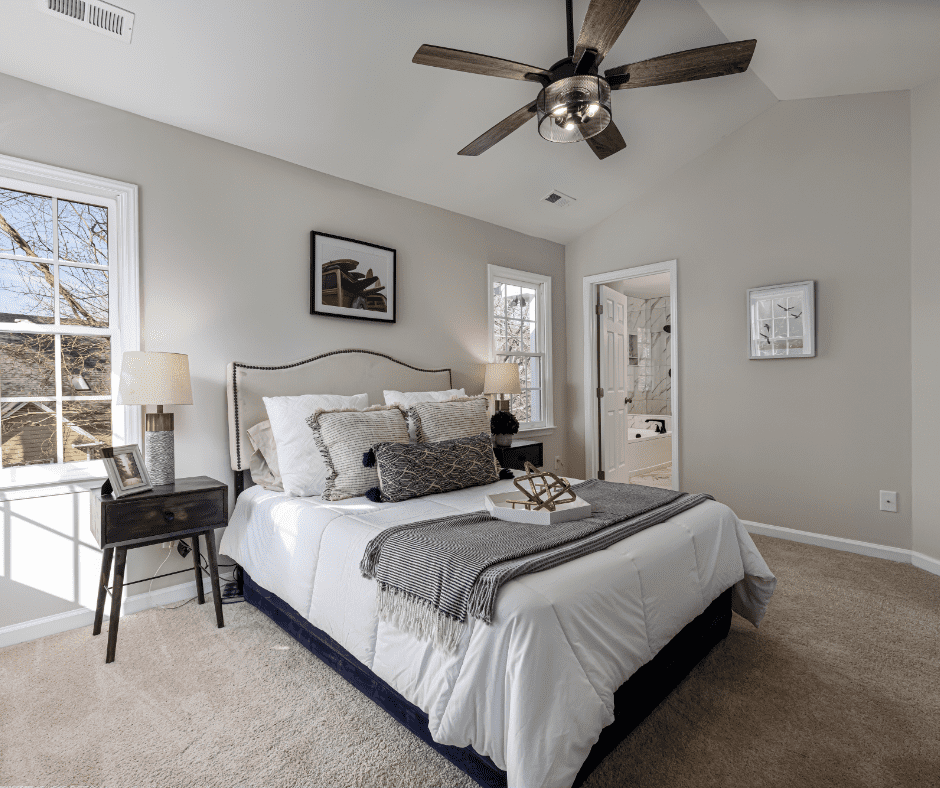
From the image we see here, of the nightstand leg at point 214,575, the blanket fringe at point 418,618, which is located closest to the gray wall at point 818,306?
the blanket fringe at point 418,618

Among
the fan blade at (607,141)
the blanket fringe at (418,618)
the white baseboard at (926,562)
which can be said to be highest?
the fan blade at (607,141)

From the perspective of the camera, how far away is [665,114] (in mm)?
3527

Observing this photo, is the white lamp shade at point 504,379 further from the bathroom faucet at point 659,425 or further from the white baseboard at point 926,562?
the bathroom faucet at point 659,425

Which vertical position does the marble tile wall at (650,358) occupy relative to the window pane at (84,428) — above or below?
above

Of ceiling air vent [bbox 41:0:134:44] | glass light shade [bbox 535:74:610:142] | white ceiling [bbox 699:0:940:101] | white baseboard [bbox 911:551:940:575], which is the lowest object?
white baseboard [bbox 911:551:940:575]

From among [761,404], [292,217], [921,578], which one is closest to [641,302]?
[761,404]

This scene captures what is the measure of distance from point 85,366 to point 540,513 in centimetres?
236

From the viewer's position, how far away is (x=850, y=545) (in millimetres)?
3480

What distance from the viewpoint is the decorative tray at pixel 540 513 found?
1923 mm

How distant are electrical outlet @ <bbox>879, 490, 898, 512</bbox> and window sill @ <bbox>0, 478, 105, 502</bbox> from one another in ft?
15.0

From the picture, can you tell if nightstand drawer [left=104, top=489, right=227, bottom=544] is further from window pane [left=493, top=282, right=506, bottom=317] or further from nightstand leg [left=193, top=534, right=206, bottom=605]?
window pane [left=493, top=282, right=506, bottom=317]

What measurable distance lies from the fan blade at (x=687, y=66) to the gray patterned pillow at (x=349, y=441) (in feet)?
6.18

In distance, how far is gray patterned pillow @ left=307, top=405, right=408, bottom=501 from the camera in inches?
95.9

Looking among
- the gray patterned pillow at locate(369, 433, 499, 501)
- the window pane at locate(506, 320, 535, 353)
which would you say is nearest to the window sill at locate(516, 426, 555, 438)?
the window pane at locate(506, 320, 535, 353)
